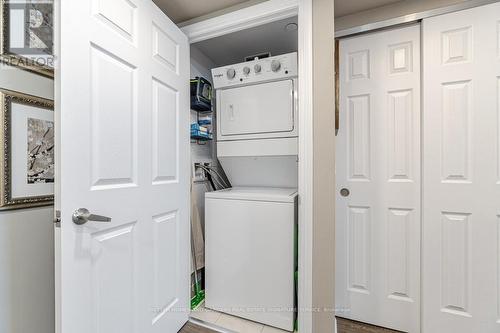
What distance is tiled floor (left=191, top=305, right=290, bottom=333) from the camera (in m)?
1.51

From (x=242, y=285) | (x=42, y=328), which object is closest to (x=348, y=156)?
(x=242, y=285)

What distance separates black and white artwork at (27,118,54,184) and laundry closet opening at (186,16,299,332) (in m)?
0.90

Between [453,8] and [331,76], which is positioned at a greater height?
[453,8]

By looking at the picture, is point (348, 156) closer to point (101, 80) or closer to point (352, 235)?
point (352, 235)

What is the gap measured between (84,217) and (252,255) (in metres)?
1.06

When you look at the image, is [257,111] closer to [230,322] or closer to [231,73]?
[231,73]

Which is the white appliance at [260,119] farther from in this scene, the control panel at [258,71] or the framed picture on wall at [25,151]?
the framed picture on wall at [25,151]

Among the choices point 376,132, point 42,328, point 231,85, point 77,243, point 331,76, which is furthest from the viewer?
point 231,85

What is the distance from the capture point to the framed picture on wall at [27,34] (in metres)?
0.93

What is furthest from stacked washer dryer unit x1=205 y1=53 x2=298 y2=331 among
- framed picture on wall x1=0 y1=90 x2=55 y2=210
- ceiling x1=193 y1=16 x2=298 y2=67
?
framed picture on wall x1=0 y1=90 x2=55 y2=210

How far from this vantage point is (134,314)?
1.12 metres

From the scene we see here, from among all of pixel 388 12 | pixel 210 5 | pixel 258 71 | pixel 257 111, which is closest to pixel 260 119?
pixel 257 111

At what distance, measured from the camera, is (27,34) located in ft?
3.23

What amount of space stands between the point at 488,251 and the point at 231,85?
2.00 m
